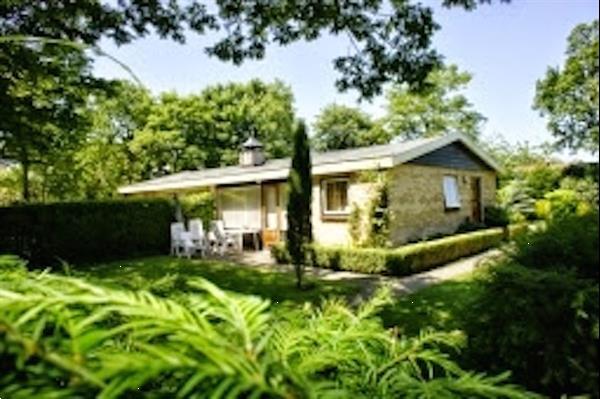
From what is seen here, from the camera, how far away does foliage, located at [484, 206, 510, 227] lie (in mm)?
25812

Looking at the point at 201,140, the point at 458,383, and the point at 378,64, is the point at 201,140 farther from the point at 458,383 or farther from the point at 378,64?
the point at 458,383

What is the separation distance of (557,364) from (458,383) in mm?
1638

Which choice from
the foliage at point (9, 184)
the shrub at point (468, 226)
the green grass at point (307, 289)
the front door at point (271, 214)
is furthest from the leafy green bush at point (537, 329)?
the foliage at point (9, 184)

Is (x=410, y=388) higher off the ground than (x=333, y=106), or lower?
lower

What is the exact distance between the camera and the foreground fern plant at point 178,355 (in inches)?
24.0

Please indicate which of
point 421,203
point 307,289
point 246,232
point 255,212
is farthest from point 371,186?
point 255,212

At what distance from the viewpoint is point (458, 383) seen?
96cm

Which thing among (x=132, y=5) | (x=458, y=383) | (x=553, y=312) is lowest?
(x=553, y=312)

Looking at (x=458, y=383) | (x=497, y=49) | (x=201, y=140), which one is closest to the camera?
(x=458, y=383)

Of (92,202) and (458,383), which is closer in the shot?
(458,383)

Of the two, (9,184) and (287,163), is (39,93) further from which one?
(9,184)

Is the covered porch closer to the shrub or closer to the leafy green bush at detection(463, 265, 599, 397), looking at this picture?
the shrub

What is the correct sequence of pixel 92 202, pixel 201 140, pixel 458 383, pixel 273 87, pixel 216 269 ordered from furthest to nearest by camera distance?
pixel 273 87 → pixel 201 140 → pixel 92 202 → pixel 216 269 → pixel 458 383

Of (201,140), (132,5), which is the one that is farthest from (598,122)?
(201,140)
